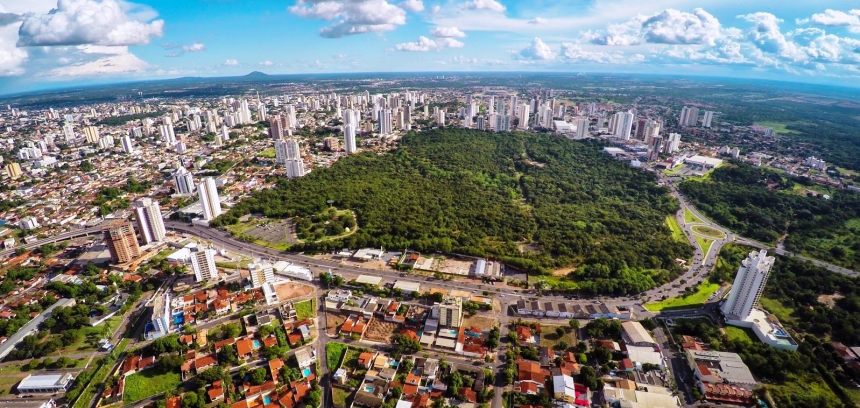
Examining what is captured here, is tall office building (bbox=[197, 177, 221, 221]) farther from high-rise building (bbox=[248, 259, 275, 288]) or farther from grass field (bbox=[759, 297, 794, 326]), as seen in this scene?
grass field (bbox=[759, 297, 794, 326])

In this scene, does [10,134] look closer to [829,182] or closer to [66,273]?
[66,273]

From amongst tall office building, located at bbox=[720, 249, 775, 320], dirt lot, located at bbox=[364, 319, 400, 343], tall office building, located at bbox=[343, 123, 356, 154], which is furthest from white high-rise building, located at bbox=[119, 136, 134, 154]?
tall office building, located at bbox=[720, 249, 775, 320]

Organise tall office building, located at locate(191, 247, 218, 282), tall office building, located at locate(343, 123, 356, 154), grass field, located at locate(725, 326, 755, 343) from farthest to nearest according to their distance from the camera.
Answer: tall office building, located at locate(343, 123, 356, 154) → tall office building, located at locate(191, 247, 218, 282) → grass field, located at locate(725, 326, 755, 343)

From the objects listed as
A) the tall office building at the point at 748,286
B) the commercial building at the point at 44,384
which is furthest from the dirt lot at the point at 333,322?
the tall office building at the point at 748,286

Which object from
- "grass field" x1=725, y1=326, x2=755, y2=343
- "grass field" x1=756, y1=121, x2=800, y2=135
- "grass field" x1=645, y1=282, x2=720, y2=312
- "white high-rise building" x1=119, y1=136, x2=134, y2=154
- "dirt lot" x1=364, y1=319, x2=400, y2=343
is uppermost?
"white high-rise building" x1=119, y1=136, x2=134, y2=154

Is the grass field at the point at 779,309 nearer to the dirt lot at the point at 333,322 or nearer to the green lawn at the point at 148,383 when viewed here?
the dirt lot at the point at 333,322

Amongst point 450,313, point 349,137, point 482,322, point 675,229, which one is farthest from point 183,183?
point 675,229
